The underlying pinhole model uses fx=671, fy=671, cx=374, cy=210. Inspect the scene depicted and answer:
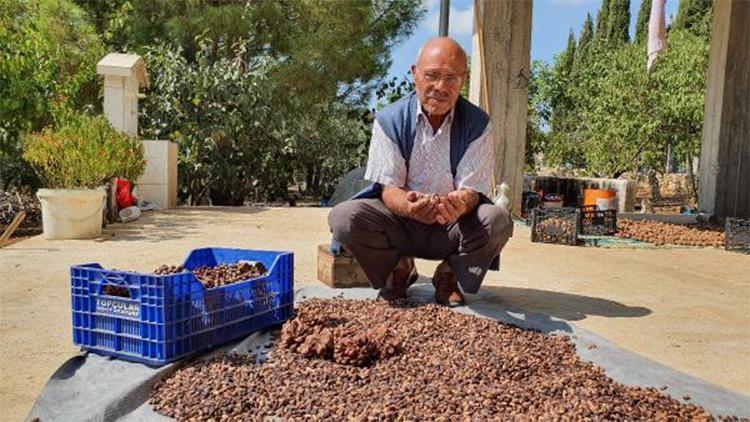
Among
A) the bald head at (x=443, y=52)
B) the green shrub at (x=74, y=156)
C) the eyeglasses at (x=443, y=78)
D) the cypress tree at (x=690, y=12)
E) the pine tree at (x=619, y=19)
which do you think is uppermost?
the pine tree at (x=619, y=19)

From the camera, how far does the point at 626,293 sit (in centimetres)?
334

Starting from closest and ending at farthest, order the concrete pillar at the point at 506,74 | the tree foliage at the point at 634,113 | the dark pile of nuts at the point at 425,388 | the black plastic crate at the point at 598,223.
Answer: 1. the dark pile of nuts at the point at 425,388
2. the black plastic crate at the point at 598,223
3. the concrete pillar at the point at 506,74
4. the tree foliage at the point at 634,113

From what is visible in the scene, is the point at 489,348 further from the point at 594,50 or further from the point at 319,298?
the point at 594,50

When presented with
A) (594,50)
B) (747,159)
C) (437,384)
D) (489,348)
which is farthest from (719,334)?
(594,50)

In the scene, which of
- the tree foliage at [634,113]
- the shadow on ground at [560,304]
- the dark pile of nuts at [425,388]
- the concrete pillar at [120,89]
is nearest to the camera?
the dark pile of nuts at [425,388]

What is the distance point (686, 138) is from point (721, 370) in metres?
10.7

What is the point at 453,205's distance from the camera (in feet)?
8.13

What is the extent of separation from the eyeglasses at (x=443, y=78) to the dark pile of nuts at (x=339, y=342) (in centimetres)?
97

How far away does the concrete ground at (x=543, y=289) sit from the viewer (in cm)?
221

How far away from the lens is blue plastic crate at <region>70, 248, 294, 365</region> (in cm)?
181

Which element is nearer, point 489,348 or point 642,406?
point 642,406

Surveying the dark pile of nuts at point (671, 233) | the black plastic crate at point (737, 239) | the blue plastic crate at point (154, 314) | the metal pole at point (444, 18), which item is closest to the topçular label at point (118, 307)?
the blue plastic crate at point (154, 314)

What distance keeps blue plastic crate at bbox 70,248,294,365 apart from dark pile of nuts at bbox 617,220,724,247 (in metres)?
4.27

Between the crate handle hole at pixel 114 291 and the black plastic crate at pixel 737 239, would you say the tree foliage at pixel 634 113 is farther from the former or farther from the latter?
the crate handle hole at pixel 114 291
